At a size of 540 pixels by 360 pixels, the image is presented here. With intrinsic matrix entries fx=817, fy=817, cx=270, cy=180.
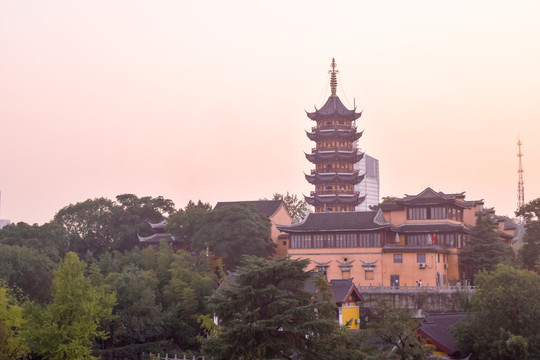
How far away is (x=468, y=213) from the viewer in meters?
66.4

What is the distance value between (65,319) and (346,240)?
24.7m

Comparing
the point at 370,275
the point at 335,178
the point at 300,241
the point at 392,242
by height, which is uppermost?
the point at 335,178

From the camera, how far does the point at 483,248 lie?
5734cm

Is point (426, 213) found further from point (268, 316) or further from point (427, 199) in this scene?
point (268, 316)

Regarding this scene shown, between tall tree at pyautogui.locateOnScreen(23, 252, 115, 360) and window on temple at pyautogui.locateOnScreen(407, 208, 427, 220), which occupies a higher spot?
window on temple at pyautogui.locateOnScreen(407, 208, 427, 220)

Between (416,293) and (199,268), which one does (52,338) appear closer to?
(199,268)

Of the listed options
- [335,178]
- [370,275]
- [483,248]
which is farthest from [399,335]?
[335,178]

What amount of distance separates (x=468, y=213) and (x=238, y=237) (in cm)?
1947

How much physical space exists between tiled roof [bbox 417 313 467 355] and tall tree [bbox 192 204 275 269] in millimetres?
20015

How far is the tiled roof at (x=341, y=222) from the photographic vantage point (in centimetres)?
5853

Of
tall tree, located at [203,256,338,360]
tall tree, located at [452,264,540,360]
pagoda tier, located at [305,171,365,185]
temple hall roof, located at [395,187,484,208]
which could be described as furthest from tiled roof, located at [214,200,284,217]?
tall tree, located at [203,256,338,360]

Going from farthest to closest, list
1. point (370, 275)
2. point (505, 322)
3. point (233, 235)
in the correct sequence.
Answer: point (233, 235)
point (370, 275)
point (505, 322)

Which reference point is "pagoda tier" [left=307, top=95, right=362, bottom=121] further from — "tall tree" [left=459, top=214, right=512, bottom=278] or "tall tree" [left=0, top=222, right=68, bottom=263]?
"tall tree" [left=0, top=222, right=68, bottom=263]

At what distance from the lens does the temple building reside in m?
57.0
